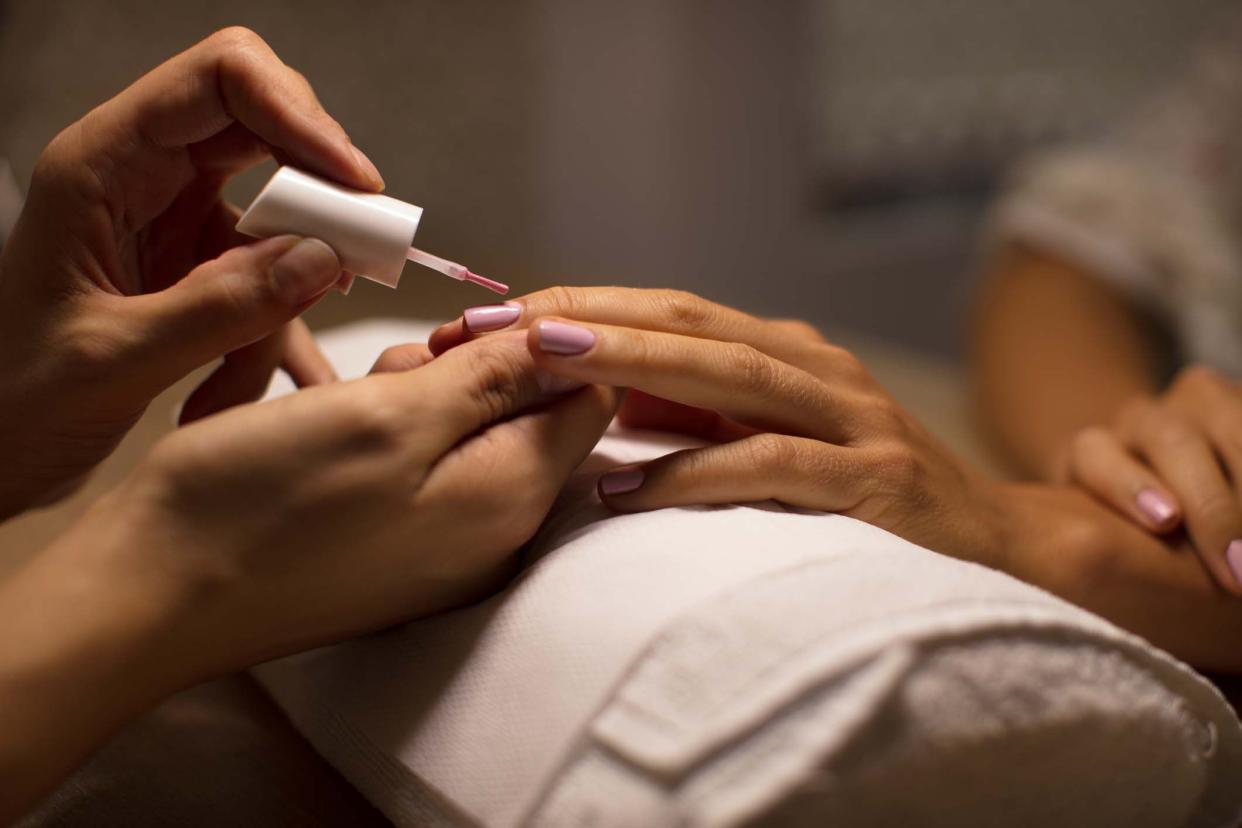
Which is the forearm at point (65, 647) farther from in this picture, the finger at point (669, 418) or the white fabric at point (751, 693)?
→ the finger at point (669, 418)

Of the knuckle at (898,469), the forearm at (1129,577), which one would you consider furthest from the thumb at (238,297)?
the forearm at (1129,577)

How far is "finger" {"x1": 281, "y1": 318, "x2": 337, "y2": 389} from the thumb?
0.15 meters

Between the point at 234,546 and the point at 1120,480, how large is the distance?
62 cm

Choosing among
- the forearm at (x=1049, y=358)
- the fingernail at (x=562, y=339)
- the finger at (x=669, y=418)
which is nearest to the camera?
the fingernail at (x=562, y=339)

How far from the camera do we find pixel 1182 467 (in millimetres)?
705

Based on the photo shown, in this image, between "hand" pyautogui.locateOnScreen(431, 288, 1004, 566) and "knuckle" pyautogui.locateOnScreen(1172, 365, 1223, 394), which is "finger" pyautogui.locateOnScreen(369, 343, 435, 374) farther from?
"knuckle" pyautogui.locateOnScreen(1172, 365, 1223, 394)

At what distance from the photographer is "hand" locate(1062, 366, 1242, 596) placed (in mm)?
668

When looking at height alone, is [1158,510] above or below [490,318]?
below

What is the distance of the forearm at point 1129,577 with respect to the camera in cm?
64

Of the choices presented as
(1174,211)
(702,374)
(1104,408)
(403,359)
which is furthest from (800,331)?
(1174,211)

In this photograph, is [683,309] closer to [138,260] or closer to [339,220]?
[339,220]

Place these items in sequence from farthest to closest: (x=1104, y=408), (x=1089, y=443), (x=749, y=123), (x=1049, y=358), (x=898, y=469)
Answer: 1. (x=749, y=123)
2. (x=1049, y=358)
3. (x=1104, y=408)
4. (x=1089, y=443)
5. (x=898, y=469)

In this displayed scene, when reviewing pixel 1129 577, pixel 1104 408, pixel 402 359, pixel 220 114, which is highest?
pixel 220 114

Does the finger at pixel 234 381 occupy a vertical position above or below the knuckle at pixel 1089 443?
above
